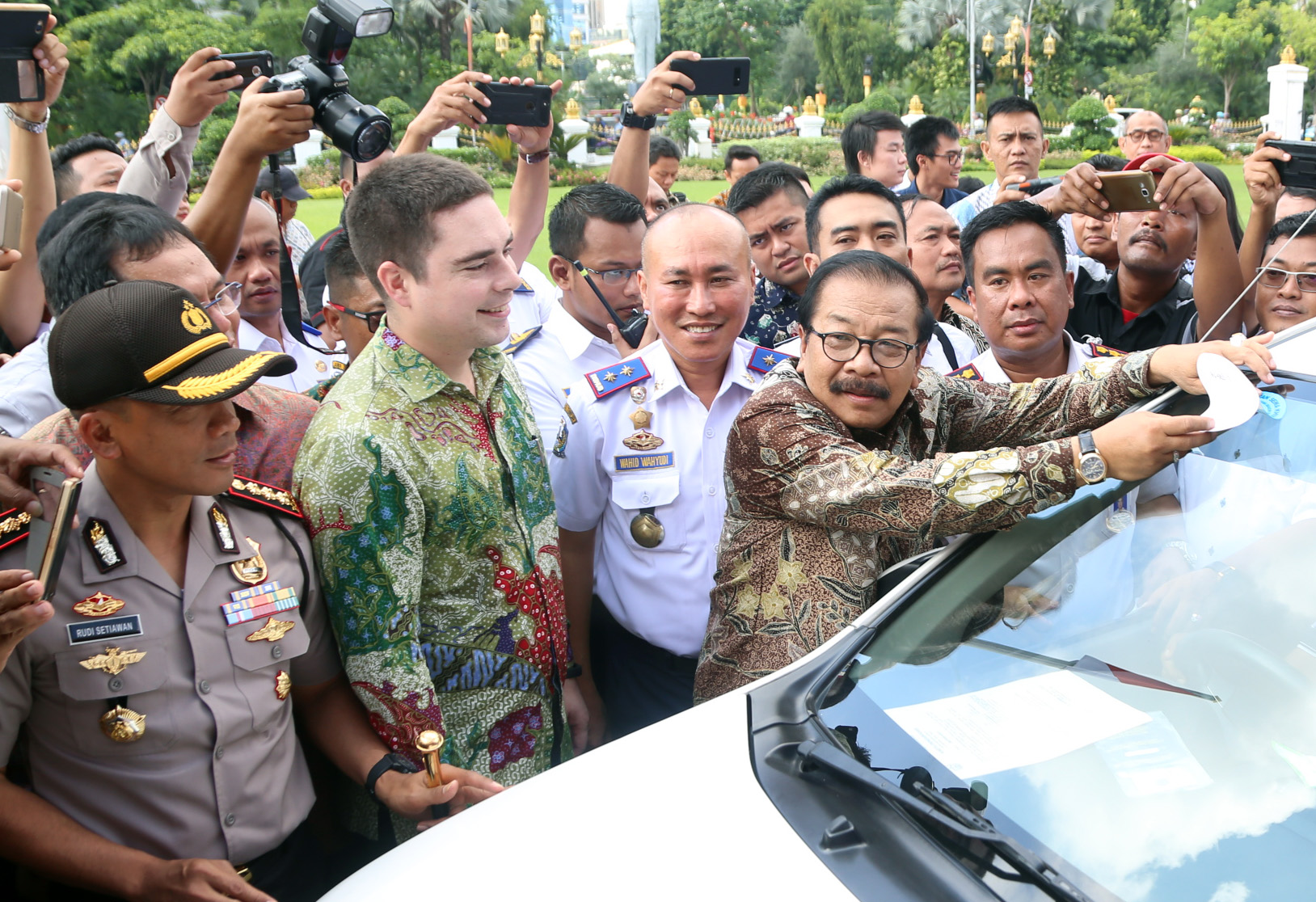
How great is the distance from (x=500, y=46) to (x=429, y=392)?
108 feet

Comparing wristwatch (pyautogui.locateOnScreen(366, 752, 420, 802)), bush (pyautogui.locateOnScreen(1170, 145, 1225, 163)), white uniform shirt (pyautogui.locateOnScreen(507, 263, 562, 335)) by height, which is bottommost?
bush (pyautogui.locateOnScreen(1170, 145, 1225, 163))

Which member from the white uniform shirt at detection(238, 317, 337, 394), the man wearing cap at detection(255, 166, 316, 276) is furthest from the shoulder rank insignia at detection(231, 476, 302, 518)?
the man wearing cap at detection(255, 166, 316, 276)

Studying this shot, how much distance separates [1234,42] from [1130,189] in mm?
40713

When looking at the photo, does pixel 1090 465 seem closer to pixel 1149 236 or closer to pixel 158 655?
pixel 158 655

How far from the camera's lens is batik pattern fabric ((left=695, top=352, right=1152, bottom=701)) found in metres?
1.67

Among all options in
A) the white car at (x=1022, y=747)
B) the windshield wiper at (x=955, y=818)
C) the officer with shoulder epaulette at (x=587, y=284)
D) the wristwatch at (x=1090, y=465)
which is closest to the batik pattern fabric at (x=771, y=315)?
the officer with shoulder epaulette at (x=587, y=284)

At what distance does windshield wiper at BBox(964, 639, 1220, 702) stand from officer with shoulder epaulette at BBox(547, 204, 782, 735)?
34.6 inches

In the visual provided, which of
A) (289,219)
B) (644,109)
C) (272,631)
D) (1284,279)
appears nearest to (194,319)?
(272,631)

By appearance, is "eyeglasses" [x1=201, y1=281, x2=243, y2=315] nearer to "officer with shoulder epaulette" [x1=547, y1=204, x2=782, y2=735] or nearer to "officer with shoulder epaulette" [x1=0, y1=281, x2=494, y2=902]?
"officer with shoulder epaulette" [x1=0, y1=281, x2=494, y2=902]

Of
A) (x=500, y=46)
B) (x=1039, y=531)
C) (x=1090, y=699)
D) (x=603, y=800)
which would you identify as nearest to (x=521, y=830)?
(x=603, y=800)

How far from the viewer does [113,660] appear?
1.59 meters

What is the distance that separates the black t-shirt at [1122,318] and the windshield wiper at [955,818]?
8.22ft

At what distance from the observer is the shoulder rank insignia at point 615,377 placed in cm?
252

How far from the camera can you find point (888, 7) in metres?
49.4
